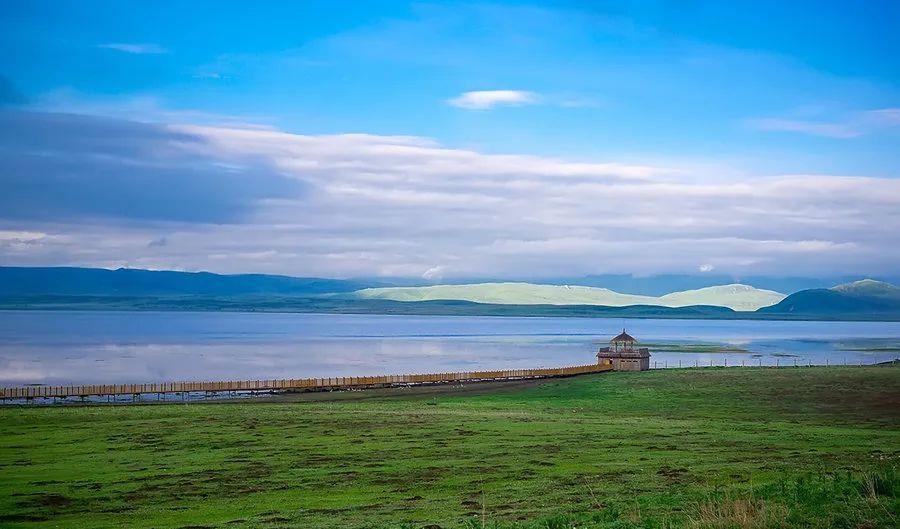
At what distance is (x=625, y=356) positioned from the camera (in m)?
103

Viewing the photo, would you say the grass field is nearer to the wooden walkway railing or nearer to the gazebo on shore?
the wooden walkway railing

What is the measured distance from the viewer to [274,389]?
273ft

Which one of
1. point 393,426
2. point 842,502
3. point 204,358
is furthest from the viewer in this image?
point 204,358

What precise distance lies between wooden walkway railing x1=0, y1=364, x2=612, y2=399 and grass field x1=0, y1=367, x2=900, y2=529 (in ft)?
47.7

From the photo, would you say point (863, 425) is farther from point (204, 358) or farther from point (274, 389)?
point (204, 358)

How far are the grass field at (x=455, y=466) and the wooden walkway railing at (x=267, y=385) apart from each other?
14524mm

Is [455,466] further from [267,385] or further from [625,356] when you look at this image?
[625,356]

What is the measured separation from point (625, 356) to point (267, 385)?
4109cm

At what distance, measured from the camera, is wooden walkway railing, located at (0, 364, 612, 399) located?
74.4 metres

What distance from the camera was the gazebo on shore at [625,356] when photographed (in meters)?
102

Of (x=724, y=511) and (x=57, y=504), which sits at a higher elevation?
(x=724, y=511)

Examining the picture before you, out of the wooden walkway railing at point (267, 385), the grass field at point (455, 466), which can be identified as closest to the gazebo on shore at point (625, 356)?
the wooden walkway railing at point (267, 385)

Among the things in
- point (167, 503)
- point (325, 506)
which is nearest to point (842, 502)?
point (325, 506)

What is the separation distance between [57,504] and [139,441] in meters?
15.0
